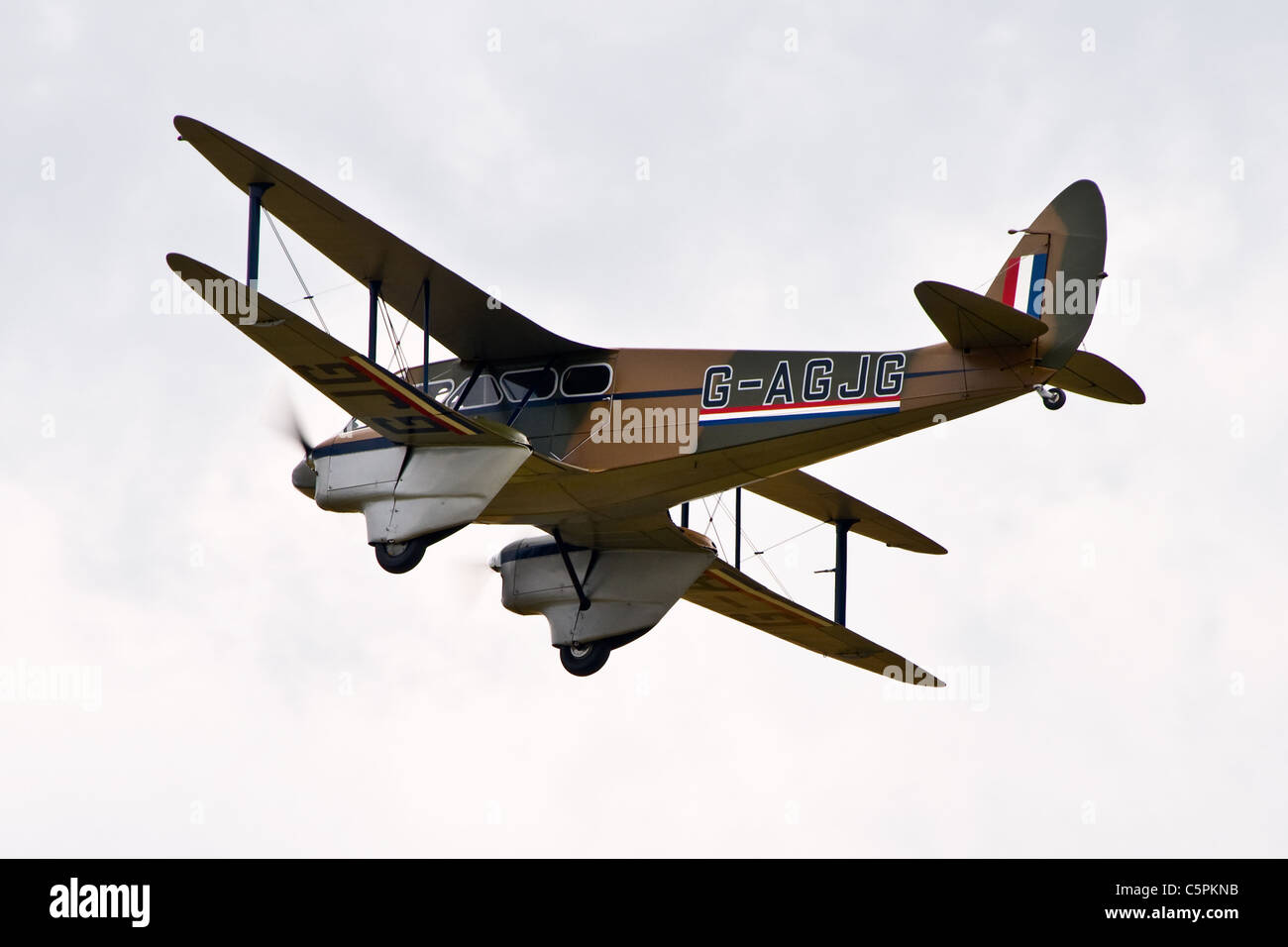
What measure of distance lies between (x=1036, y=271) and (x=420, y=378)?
745 cm

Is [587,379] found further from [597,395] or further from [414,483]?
[414,483]

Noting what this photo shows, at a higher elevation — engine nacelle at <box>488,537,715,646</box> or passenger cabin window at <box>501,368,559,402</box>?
passenger cabin window at <box>501,368,559,402</box>

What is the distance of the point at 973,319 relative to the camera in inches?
739

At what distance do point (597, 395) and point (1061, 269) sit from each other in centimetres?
541

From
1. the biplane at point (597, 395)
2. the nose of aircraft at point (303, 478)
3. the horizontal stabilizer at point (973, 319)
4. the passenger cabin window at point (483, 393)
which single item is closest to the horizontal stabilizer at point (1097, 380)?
the biplane at point (597, 395)

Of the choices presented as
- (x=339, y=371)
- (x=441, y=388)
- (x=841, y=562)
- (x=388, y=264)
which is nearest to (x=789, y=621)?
(x=841, y=562)

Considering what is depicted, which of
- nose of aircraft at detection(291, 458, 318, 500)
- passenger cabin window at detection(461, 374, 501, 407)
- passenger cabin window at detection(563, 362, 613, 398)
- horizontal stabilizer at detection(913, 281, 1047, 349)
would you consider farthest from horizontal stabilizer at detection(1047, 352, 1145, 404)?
nose of aircraft at detection(291, 458, 318, 500)

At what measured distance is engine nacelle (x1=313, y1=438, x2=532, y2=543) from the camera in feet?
66.0

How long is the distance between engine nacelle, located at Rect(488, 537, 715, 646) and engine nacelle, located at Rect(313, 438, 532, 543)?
3.88m

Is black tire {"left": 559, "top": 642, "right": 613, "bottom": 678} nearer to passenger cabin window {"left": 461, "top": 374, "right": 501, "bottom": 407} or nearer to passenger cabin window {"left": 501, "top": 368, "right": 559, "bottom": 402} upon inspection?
passenger cabin window {"left": 461, "top": 374, "right": 501, "bottom": 407}

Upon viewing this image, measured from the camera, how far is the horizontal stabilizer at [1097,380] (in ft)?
64.2

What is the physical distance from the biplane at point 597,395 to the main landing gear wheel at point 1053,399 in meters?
0.02

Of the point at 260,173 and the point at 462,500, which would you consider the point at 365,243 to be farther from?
the point at 462,500

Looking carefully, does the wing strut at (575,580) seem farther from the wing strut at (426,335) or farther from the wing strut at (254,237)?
the wing strut at (254,237)
